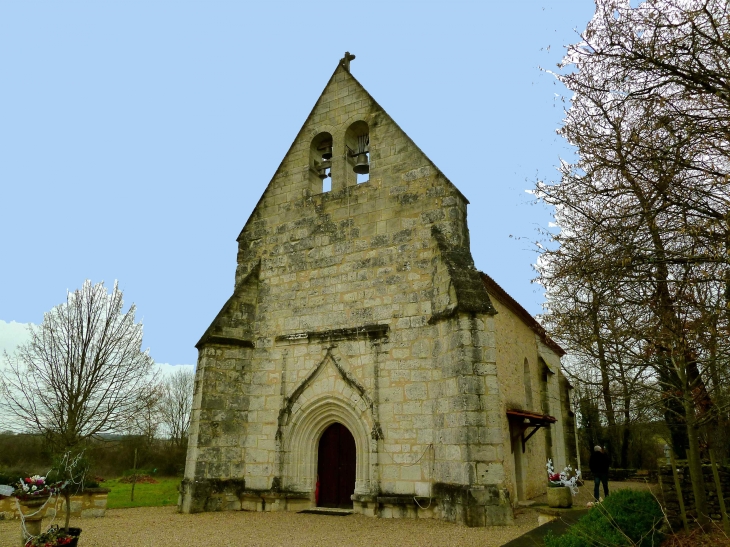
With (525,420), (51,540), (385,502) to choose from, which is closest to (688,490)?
(525,420)

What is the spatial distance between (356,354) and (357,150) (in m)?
5.19

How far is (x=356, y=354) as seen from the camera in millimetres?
10047

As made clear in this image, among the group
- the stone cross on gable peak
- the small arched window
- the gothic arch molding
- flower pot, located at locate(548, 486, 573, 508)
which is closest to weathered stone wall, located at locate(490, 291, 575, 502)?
the small arched window

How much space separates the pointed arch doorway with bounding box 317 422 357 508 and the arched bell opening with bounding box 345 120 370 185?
573cm

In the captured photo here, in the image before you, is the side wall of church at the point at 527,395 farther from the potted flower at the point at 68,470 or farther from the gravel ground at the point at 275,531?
the potted flower at the point at 68,470

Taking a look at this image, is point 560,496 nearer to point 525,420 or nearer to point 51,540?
point 525,420

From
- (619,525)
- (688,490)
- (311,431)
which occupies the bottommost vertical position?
(619,525)

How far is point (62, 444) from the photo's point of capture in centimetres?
1603

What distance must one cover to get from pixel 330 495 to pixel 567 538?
5892 millimetres

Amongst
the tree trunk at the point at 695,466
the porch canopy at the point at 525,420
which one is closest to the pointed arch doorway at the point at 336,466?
the porch canopy at the point at 525,420

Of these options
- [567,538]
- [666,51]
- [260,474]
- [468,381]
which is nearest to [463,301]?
[468,381]

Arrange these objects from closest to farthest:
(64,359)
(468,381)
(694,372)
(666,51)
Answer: (666,51), (468,381), (694,372), (64,359)

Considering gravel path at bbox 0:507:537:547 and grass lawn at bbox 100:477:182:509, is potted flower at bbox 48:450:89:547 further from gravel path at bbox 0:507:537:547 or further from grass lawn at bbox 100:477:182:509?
grass lawn at bbox 100:477:182:509

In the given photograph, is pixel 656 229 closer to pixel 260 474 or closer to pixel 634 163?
pixel 634 163
